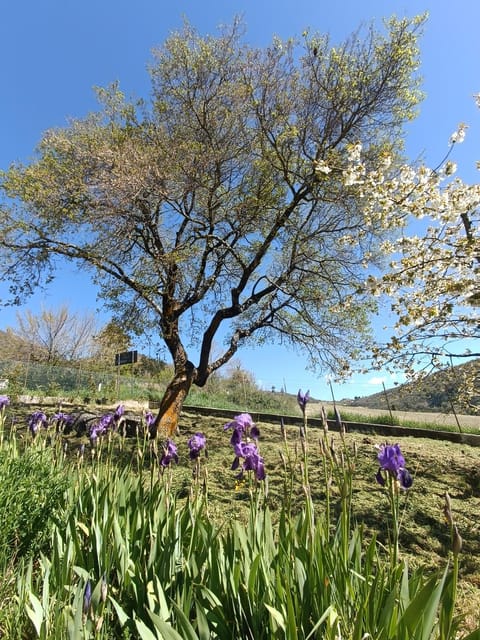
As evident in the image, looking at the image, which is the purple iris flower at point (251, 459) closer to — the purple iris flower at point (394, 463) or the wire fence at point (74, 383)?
the purple iris flower at point (394, 463)

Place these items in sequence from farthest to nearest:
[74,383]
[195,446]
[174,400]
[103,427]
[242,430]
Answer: [74,383] < [174,400] < [103,427] < [195,446] < [242,430]

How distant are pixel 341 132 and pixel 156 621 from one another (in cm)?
769

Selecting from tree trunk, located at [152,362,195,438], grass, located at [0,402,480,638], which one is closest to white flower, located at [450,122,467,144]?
grass, located at [0,402,480,638]

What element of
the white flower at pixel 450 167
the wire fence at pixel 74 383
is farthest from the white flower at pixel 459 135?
the wire fence at pixel 74 383

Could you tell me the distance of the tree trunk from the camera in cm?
749

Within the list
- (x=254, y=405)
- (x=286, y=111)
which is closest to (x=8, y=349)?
(x=254, y=405)

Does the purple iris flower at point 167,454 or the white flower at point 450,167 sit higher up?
the white flower at point 450,167

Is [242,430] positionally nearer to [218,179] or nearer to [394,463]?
[394,463]

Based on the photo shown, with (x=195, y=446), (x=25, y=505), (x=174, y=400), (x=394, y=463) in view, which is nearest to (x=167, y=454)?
(x=195, y=446)

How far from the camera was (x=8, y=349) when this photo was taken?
29344 millimetres

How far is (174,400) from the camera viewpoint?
7.70 metres

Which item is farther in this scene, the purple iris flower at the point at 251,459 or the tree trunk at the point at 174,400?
the tree trunk at the point at 174,400

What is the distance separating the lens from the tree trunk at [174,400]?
749 cm

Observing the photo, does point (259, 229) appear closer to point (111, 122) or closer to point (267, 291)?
point (267, 291)
